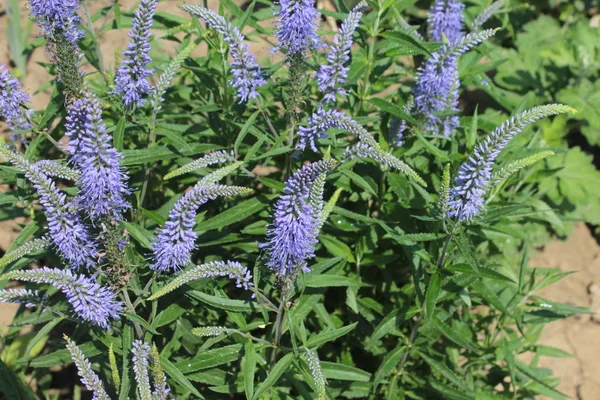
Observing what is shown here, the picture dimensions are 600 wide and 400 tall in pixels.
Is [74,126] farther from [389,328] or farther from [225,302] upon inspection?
[389,328]

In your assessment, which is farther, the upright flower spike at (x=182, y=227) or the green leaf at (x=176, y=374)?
the green leaf at (x=176, y=374)

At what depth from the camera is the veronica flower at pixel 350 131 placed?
2.93m

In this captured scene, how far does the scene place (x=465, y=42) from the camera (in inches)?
138

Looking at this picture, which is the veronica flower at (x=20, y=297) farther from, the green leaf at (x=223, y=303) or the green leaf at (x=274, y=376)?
the green leaf at (x=274, y=376)

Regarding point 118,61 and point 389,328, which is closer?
point 389,328

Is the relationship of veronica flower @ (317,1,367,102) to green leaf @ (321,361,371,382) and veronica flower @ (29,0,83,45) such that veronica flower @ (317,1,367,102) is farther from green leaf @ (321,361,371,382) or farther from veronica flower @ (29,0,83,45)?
green leaf @ (321,361,371,382)

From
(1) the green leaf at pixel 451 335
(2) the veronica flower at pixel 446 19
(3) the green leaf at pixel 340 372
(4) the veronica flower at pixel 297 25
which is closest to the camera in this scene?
(4) the veronica flower at pixel 297 25

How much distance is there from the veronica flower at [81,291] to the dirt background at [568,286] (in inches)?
95.1

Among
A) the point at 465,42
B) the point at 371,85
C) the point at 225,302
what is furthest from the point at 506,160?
the point at 225,302

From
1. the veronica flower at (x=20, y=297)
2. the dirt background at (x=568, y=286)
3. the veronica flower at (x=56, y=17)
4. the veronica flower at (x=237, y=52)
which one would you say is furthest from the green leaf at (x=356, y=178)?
the dirt background at (x=568, y=286)

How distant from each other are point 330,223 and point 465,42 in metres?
1.30

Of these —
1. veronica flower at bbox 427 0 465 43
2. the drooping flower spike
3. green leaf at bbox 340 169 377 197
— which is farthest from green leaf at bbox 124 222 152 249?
veronica flower at bbox 427 0 465 43

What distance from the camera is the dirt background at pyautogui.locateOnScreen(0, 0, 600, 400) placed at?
5.29m

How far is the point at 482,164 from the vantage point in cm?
286
